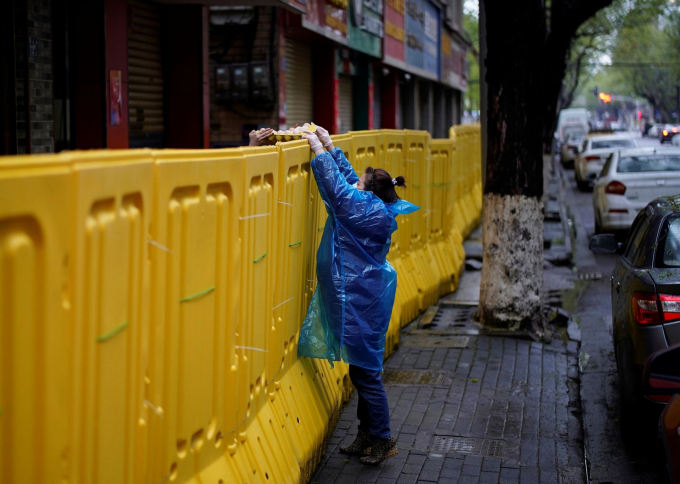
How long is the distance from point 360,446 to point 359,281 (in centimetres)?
107

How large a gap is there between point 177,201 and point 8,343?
3.64 ft

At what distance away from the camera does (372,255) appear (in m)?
5.05

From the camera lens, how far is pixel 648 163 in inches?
600

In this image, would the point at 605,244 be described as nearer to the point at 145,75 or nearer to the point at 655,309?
the point at 655,309

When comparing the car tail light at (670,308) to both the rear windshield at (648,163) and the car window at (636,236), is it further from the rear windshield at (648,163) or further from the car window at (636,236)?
the rear windshield at (648,163)

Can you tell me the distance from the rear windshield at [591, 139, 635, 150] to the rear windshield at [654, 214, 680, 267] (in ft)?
74.4

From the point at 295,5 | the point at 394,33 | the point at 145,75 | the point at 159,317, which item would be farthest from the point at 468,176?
the point at 159,317

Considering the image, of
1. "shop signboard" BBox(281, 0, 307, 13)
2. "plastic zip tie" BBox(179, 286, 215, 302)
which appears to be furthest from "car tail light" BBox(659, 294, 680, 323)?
"shop signboard" BBox(281, 0, 307, 13)

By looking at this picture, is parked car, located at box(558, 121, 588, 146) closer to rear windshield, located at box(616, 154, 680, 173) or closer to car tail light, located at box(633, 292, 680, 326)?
rear windshield, located at box(616, 154, 680, 173)

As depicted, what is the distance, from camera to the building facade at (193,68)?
850 centimetres

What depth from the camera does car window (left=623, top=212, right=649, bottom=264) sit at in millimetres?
6373

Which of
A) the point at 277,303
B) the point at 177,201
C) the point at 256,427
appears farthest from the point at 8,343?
the point at 277,303

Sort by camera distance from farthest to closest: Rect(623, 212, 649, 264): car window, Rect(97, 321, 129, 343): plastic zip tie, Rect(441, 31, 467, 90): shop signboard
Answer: Rect(441, 31, 467, 90): shop signboard
Rect(623, 212, 649, 264): car window
Rect(97, 321, 129, 343): plastic zip tie

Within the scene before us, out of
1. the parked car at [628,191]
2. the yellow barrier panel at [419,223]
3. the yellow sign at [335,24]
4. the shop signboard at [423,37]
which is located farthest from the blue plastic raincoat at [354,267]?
the shop signboard at [423,37]
